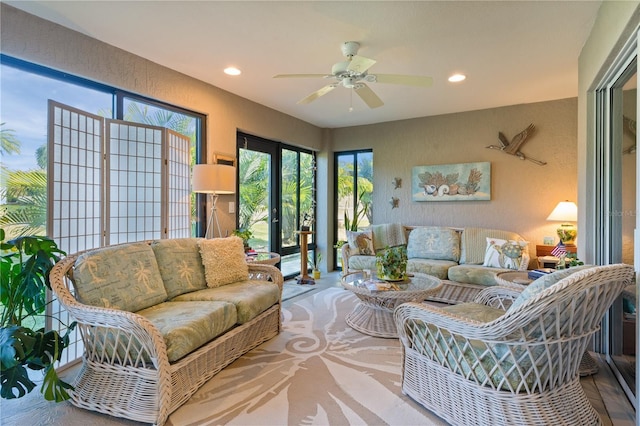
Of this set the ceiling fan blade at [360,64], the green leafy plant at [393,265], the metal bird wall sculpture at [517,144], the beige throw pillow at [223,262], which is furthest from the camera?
the metal bird wall sculpture at [517,144]

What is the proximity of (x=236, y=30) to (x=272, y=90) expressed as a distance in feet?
4.64

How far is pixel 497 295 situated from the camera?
8.50 ft

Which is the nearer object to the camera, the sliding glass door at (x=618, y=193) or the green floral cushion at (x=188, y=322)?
the green floral cushion at (x=188, y=322)

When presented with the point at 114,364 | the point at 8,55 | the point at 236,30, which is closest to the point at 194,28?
the point at 236,30

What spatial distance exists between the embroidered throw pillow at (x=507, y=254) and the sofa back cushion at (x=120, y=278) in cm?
367

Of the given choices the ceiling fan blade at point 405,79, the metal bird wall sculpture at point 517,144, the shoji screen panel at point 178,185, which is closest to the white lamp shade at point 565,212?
the metal bird wall sculpture at point 517,144

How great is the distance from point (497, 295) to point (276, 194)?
3.45m

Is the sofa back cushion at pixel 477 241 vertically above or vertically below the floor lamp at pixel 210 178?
below

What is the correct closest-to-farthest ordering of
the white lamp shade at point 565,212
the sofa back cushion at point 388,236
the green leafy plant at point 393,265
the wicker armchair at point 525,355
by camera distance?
1. the wicker armchair at point 525,355
2. the green leafy plant at point 393,265
3. the white lamp shade at point 565,212
4. the sofa back cushion at point 388,236

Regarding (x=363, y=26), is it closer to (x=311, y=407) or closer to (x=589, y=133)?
(x=589, y=133)

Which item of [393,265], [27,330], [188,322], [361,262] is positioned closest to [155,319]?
[188,322]

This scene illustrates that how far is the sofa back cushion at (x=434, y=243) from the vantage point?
4559 mm

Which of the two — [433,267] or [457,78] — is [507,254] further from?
[457,78]

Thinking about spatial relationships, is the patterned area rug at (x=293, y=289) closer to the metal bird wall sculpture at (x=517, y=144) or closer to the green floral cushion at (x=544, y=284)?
the green floral cushion at (x=544, y=284)
